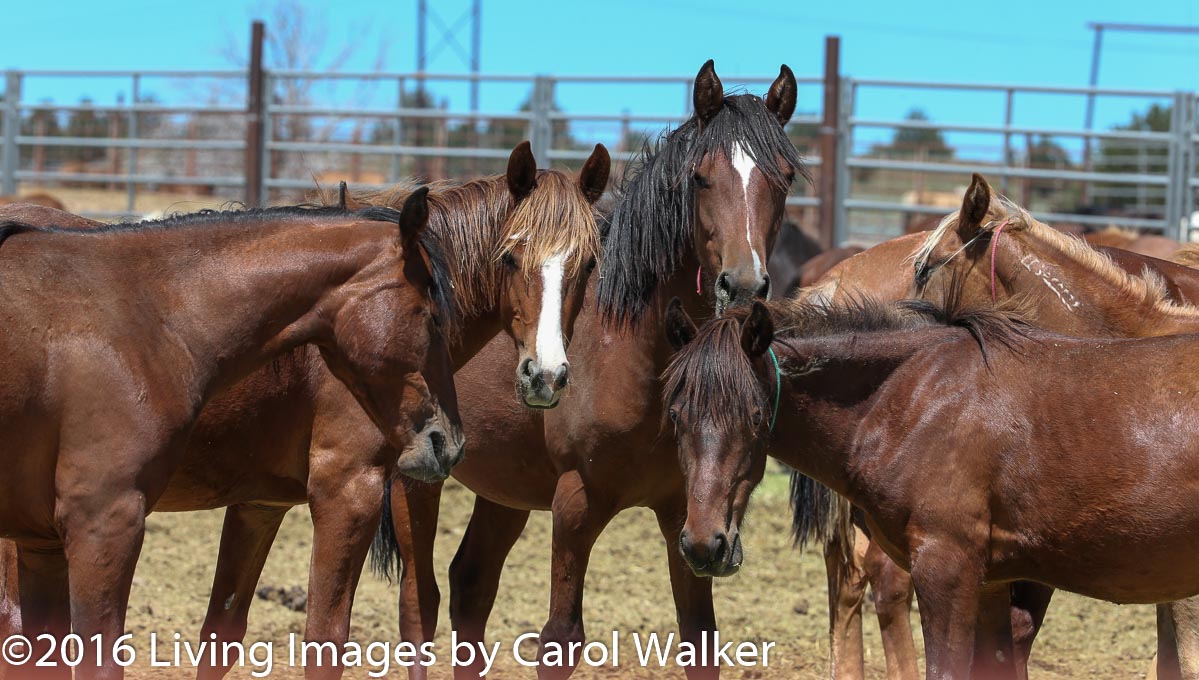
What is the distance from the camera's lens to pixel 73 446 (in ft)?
10.5

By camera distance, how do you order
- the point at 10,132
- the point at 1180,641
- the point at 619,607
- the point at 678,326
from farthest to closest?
the point at 10,132, the point at 619,607, the point at 1180,641, the point at 678,326

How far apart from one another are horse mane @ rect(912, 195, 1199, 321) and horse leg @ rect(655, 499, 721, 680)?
1.52m

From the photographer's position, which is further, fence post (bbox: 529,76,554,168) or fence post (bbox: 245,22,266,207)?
fence post (bbox: 245,22,266,207)

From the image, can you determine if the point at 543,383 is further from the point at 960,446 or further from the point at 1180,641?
the point at 1180,641

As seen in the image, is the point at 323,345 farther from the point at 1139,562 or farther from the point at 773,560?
the point at 773,560

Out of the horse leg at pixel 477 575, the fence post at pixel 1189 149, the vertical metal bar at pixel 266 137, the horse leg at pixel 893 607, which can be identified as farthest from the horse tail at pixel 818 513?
the vertical metal bar at pixel 266 137

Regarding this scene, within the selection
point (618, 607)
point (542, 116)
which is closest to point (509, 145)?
point (542, 116)

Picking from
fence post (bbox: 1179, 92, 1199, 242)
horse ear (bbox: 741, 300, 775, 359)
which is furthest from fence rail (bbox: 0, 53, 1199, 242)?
horse ear (bbox: 741, 300, 775, 359)

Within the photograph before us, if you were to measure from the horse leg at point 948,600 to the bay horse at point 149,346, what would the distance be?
1437 mm

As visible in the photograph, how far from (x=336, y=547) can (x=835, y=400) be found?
1.72 m

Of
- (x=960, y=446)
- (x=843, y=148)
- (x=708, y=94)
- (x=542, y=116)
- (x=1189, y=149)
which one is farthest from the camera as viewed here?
(x=542, y=116)

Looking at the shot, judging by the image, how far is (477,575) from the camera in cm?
513

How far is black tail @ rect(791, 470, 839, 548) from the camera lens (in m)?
5.36

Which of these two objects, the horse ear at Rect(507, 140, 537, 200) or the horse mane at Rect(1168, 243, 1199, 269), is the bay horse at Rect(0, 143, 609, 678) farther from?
the horse mane at Rect(1168, 243, 1199, 269)
